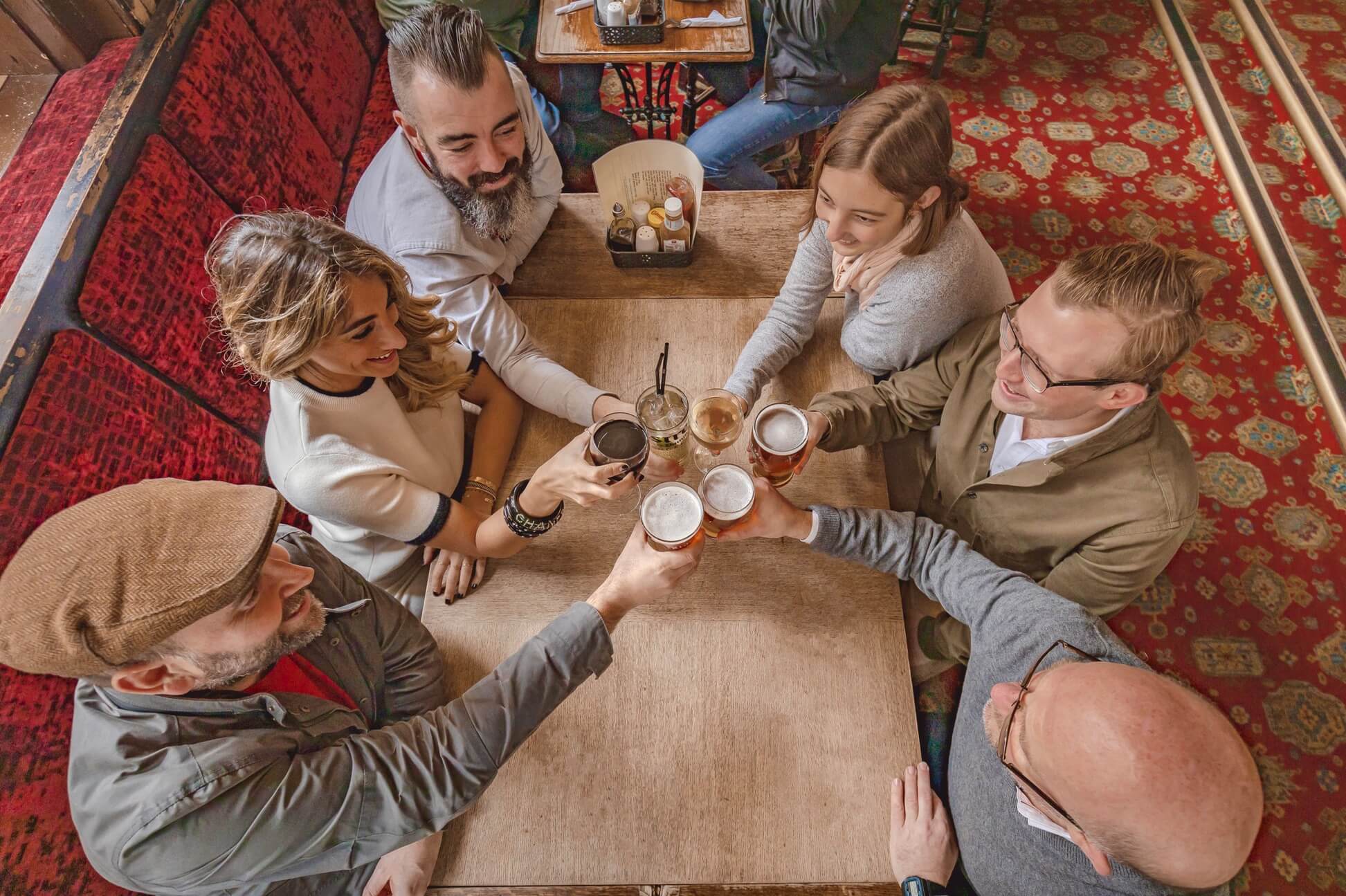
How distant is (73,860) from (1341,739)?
12.7 ft

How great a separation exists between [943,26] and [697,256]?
10.1 feet

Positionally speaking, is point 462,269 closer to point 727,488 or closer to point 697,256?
point 697,256

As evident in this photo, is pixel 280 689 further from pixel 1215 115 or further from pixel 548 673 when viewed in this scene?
pixel 1215 115

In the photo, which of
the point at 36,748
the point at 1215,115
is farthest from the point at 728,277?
the point at 1215,115

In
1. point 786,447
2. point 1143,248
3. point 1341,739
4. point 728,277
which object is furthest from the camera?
point 1341,739

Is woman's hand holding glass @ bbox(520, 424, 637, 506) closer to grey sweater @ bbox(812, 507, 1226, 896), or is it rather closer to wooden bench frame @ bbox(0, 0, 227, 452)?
grey sweater @ bbox(812, 507, 1226, 896)

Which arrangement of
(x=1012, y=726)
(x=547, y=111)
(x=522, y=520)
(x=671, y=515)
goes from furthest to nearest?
(x=547, y=111), (x=522, y=520), (x=671, y=515), (x=1012, y=726)

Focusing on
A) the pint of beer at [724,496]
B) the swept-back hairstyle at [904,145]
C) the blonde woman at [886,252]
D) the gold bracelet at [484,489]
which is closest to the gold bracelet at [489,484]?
the gold bracelet at [484,489]

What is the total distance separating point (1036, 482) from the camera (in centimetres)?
153

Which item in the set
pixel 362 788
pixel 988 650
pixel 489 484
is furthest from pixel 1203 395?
pixel 362 788

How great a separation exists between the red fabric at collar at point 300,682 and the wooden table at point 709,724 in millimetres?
222

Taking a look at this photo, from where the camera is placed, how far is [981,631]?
1434 mm

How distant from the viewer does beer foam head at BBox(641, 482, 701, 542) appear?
4.67ft

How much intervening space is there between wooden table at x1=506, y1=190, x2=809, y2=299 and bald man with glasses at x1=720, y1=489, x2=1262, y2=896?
82cm
